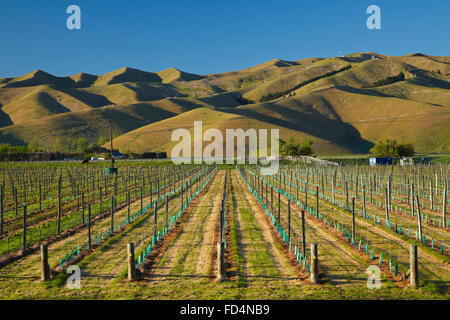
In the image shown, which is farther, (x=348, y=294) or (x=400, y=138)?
(x=400, y=138)

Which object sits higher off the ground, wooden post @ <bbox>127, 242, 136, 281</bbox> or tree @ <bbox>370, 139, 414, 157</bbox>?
tree @ <bbox>370, 139, 414, 157</bbox>

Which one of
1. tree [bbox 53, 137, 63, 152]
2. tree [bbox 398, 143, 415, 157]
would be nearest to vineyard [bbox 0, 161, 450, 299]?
tree [bbox 398, 143, 415, 157]

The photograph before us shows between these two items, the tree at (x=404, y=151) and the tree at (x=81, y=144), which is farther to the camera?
the tree at (x=81, y=144)

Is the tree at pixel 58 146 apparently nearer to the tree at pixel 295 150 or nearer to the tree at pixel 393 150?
the tree at pixel 295 150

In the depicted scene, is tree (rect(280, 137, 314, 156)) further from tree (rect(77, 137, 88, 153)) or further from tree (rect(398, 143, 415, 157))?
tree (rect(77, 137, 88, 153))

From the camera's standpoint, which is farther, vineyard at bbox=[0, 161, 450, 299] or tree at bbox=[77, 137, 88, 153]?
tree at bbox=[77, 137, 88, 153]

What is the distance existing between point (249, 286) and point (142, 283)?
9.71 feet

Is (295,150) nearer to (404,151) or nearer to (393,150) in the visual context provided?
(393,150)

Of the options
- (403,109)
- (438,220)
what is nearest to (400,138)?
(403,109)

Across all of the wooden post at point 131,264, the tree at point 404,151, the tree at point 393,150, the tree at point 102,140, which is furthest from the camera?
the tree at point 102,140

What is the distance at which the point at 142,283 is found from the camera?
38.6 feet

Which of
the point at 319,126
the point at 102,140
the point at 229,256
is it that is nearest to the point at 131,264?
the point at 229,256

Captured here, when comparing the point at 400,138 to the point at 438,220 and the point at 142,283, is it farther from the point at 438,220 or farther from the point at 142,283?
the point at 142,283

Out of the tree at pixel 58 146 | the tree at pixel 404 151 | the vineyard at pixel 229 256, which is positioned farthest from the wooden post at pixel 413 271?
the tree at pixel 58 146
